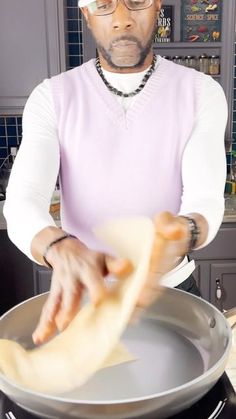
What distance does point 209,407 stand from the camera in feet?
2.07

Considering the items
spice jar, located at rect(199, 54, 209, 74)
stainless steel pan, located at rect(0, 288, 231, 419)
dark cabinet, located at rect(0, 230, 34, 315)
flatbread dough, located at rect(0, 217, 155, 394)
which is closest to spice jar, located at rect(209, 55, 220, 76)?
spice jar, located at rect(199, 54, 209, 74)

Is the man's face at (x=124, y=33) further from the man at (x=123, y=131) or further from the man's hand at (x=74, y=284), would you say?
the man's hand at (x=74, y=284)

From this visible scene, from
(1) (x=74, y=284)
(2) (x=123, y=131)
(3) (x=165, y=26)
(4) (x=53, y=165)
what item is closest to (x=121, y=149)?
(2) (x=123, y=131)

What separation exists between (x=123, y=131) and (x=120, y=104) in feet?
0.26

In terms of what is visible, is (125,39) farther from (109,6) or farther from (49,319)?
(49,319)

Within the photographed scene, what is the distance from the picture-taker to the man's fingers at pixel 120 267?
0.62 meters

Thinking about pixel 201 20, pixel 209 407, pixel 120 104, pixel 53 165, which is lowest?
pixel 209 407

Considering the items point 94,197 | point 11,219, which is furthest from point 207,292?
point 11,219

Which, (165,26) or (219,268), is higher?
(165,26)

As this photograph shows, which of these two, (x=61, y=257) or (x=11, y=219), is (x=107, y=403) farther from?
(x=11, y=219)

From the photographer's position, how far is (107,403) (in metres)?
0.54

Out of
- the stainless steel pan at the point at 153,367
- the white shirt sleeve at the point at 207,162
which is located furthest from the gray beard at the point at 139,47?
the stainless steel pan at the point at 153,367

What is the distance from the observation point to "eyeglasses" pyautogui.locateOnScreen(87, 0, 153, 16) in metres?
1.16

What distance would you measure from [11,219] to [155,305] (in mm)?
317
